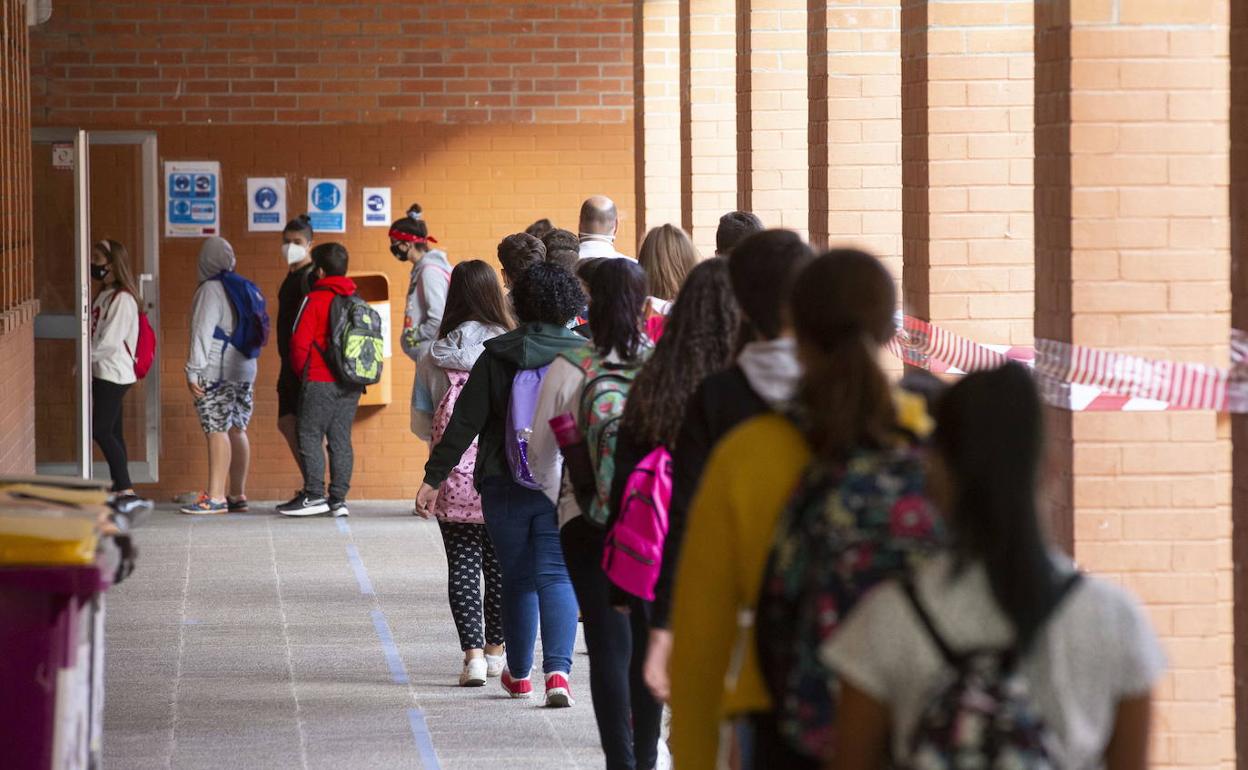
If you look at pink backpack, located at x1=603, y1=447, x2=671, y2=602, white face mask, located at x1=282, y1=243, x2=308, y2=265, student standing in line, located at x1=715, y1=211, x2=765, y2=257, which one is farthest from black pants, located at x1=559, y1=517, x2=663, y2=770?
white face mask, located at x1=282, y1=243, x2=308, y2=265

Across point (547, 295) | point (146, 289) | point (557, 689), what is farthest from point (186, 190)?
point (547, 295)

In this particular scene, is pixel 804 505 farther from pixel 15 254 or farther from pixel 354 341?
pixel 354 341

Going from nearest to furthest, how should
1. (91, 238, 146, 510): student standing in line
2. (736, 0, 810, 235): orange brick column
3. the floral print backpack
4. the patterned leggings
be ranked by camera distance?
the floral print backpack → the patterned leggings → (736, 0, 810, 235): orange brick column → (91, 238, 146, 510): student standing in line

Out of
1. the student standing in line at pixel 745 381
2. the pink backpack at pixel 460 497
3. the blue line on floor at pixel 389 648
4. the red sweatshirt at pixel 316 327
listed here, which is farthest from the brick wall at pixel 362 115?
the student standing in line at pixel 745 381

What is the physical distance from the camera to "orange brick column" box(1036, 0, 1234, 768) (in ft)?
17.4

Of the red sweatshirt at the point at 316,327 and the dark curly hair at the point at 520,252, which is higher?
the dark curly hair at the point at 520,252

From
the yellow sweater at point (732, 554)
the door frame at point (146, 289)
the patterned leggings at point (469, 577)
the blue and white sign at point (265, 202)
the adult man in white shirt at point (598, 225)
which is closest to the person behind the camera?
the yellow sweater at point (732, 554)

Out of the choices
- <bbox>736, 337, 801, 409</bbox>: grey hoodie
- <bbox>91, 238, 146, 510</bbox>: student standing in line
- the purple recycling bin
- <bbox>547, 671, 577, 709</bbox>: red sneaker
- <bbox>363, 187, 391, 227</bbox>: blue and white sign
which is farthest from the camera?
<bbox>363, 187, 391, 227</bbox>: blue and white sign

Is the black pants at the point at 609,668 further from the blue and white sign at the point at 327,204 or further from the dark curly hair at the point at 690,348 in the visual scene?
the blue and white sign at the point at 327,204

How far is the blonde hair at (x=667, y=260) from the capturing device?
6.96 metres

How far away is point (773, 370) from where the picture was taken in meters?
3.72

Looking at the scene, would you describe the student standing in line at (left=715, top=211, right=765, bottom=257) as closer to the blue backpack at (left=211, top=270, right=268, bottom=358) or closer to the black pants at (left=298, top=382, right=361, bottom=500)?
the black pants at (left=298, top=382, right=361, bottom=500)

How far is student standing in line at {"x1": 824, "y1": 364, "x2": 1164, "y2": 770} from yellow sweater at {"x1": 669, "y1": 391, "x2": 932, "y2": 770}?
310 mm

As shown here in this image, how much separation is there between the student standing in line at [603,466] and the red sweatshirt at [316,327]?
265 inches
